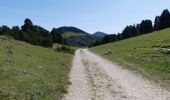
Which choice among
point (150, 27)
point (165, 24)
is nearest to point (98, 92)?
point (165, 24)

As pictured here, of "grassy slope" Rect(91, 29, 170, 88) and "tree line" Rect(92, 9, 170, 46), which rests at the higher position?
"tree line" Rect(92, 9, 170, 46)

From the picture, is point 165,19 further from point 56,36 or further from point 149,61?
point 149,61

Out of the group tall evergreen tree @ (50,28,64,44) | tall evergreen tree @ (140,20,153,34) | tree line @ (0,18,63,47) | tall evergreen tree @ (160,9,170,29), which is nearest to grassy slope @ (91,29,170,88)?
tree line @ (0,18,63,47)

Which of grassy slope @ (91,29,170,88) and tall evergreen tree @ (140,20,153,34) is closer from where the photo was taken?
grassy slope @ (91,29,170,88)

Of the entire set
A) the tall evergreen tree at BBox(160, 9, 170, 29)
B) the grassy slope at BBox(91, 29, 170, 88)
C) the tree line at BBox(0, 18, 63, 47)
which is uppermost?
the tall evergreen tree at BBox(160, 9, 170, 29)

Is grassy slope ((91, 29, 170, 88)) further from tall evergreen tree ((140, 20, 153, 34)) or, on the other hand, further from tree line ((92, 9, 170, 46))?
tall evergreen tree ((140, 20, 153, 34))

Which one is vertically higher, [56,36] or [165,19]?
[165,19]

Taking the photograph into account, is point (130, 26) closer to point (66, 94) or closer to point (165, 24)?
point (165, 24)

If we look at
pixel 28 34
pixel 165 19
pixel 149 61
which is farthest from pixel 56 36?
pixel 149 61

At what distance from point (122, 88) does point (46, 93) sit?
5358mm

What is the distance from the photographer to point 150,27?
179 m

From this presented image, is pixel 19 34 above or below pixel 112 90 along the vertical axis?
above

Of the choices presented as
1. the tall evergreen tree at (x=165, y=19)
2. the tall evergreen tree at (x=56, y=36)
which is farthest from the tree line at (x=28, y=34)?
the tall evergreen tree at (x=165, y=19)

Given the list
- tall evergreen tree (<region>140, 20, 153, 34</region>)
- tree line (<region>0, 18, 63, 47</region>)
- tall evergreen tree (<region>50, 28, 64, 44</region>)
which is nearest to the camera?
tree line (<region>0, 18, 63, 47</region>)
